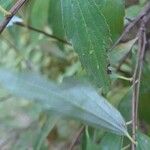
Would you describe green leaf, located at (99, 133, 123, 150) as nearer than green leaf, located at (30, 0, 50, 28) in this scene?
Yes

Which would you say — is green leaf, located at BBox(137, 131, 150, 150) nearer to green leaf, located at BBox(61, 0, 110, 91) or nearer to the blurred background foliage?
the blurred background foliage

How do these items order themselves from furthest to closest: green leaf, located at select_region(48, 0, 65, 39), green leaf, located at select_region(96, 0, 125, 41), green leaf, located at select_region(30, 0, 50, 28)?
green leaf, located at select_region(30, 0, 50, 28), green leaf, located at select_region(48, 0, 65, 39), green leaf, located at select_region(96, 0, 125, 41)

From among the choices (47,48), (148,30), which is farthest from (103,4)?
(47,48)

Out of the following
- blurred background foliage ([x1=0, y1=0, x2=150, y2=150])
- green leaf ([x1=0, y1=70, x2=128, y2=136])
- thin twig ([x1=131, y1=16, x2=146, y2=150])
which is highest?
green leaf ([x1=0, y1=70, x2=128, y2=136])

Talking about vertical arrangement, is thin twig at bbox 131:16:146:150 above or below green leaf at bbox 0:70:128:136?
below

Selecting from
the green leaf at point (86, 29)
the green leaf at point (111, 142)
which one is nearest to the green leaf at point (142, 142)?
the green leaf at point (111, 142)

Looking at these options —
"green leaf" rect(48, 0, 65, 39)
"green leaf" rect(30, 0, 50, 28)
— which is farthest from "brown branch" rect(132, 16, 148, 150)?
"green leaf" rect(30, 0, 50, 28)

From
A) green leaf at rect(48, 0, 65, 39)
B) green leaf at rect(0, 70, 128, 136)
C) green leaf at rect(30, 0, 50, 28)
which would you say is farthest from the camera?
green leaf at rect(30, 0, 50, 28)
